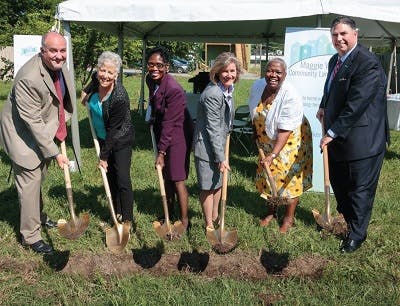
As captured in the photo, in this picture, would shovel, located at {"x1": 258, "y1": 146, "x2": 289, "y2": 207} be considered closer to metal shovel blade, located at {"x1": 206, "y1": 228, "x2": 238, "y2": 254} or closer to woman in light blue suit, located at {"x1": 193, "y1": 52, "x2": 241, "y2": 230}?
woman in light blue suit, located at {"x1": 193, "y1": 52, "x2": 241, "y2": 230}

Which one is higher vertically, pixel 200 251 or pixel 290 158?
pixel 290 158

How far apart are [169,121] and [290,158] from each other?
3.69 feet

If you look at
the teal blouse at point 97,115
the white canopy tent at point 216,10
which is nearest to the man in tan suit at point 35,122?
the teal blouse at point 97,115

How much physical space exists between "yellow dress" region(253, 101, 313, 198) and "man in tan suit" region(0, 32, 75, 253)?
1.69 meters

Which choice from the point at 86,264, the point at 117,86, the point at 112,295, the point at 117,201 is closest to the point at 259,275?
the point at 112,295

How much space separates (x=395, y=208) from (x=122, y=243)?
2874 mm

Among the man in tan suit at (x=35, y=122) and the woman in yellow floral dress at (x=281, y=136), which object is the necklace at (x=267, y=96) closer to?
the woman in yellow floral dress at (x=281, y=136)

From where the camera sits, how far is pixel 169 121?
3734 mm

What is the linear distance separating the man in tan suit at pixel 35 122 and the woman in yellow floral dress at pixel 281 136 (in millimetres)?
1652

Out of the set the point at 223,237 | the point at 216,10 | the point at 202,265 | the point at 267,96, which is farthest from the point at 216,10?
the point at 202,265

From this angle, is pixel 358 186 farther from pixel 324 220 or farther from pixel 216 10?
pixel 216 10

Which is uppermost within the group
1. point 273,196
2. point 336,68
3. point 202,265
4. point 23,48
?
point 23,48

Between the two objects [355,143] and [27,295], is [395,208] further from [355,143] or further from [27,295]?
[27,295]

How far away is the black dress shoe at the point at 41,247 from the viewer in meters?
3.59
